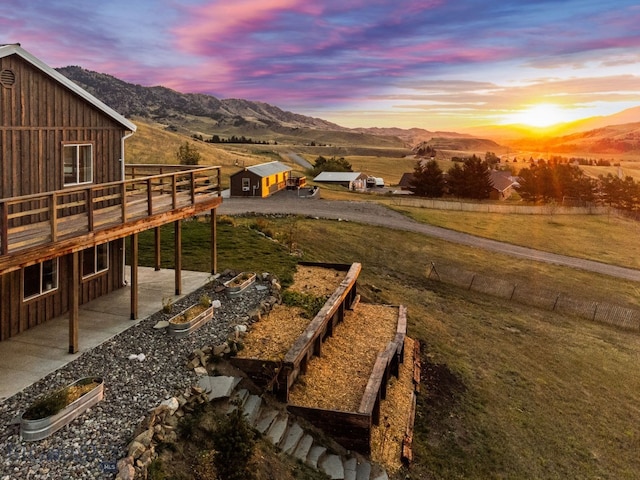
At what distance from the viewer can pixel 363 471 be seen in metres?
10.9

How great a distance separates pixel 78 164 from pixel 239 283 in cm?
636

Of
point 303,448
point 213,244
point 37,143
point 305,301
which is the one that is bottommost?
point 303,448

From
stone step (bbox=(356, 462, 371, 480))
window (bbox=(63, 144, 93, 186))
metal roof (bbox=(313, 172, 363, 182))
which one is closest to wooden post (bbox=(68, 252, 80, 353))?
window (bbox=(63, 144, 93, 186))

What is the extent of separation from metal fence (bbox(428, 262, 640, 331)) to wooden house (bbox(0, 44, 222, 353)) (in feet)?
57.0

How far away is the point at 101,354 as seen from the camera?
472 inches

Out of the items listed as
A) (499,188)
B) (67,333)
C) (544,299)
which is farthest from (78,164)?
(499,188)

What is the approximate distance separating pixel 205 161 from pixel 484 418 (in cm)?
8242

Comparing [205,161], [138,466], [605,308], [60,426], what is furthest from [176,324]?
[205,161]

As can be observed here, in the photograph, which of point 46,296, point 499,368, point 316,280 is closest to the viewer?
point 46,296

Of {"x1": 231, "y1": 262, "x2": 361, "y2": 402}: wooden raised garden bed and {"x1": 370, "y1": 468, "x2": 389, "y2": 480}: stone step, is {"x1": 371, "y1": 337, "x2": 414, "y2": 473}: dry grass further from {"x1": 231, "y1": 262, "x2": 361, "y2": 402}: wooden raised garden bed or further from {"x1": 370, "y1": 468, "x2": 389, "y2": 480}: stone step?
{"x1": 231, "y1": 262, "x2": 361, "y2": 402}: wooden raised garden bed

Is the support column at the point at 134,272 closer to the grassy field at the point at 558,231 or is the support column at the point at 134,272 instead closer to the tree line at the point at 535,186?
the grassy field at the point at 558,231

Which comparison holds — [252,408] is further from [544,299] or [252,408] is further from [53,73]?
[544,299]

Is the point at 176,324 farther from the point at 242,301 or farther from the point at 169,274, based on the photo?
the point at 169,274

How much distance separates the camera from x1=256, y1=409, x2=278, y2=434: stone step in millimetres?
10805
